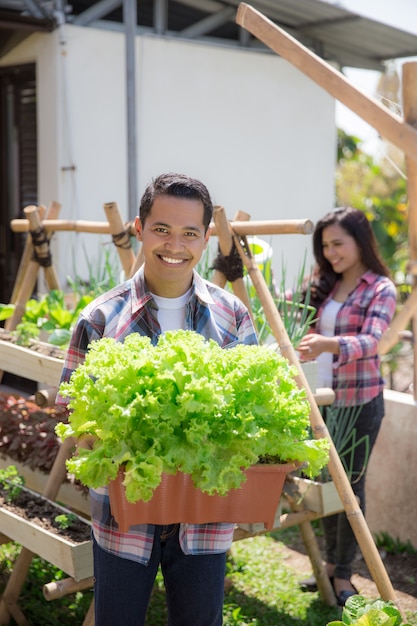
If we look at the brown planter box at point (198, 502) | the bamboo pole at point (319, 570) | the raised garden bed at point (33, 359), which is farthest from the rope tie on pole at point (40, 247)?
the brown planter box at point (198, 502)

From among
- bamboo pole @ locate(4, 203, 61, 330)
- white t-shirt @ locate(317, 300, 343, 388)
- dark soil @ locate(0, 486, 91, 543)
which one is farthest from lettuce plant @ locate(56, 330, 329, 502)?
bamboo pole @ locate(4, 203, 61, 330)

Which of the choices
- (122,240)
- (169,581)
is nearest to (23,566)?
(169,581)

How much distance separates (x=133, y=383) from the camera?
6.07 feet

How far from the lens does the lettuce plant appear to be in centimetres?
181

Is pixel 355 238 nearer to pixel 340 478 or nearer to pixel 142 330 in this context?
pixel 340 478

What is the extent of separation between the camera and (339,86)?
3.08 metres

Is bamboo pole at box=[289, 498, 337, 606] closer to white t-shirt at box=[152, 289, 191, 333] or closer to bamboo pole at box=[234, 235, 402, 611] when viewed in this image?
bamboo pole at box=[234, 235, 402, 611]

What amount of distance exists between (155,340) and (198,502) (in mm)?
517

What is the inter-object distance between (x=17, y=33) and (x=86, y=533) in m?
5.17

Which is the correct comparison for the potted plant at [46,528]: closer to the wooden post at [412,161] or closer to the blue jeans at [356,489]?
the blue jeans at [356,489]

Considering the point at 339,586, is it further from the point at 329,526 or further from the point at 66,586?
the point at 66,586

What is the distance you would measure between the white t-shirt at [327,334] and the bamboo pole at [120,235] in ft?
3.10

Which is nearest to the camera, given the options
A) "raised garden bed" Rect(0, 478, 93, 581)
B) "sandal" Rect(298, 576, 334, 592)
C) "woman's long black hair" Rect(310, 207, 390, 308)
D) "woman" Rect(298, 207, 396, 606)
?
"raised garden bed" Rect(0, 478, 93, 581)

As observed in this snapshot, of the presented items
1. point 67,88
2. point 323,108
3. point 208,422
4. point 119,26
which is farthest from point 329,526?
point 323,108
